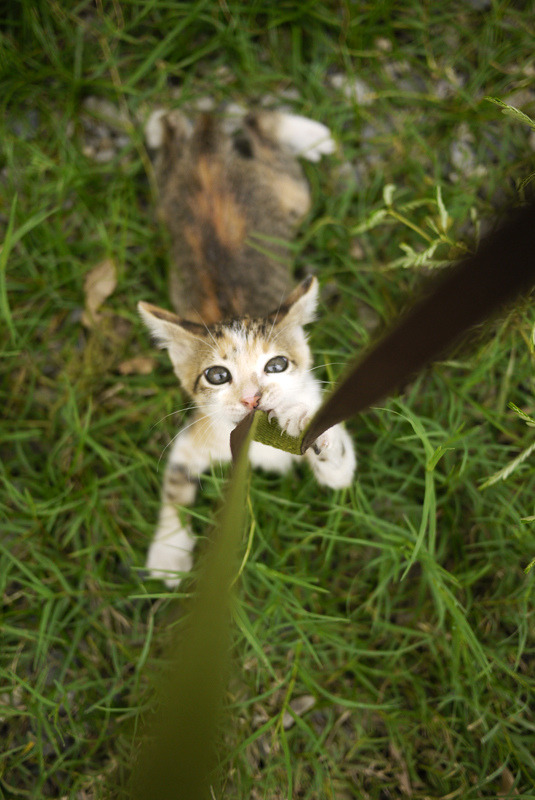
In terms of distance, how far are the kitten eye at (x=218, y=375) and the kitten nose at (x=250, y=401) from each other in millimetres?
155

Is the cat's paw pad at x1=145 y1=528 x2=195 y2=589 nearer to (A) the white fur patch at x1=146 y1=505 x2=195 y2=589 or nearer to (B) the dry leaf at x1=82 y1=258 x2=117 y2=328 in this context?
(A) the white fur patch at x1=146 y1=505 x2=195 y2=589

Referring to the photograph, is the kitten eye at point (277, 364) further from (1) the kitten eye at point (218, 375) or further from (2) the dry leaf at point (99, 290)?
(2) the dry leaf at point (99, 290)

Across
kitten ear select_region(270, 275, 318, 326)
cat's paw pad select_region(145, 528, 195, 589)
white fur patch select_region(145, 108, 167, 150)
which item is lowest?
cat's paw pad select_region(145, 528, 195, 589)

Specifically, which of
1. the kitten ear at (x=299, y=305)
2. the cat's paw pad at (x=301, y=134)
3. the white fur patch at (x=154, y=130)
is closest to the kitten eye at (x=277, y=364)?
the kitten ear at (x=299, y=305)

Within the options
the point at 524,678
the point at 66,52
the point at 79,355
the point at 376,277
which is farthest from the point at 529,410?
the point at 66,52

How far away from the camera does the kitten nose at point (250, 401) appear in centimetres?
142

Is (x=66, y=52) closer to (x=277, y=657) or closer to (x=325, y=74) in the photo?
(x=325, y=74)

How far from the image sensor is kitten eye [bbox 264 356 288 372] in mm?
1549

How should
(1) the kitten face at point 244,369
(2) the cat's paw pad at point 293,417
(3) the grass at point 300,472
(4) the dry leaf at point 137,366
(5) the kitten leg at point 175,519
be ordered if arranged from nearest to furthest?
(2) the cat's paw pad at point 293,417, (1) the kitten face at point 244,369, (3) the grass at point 300,472, (5) the kitten leg at point 175,519, (4) the dry leaf at point 137,366

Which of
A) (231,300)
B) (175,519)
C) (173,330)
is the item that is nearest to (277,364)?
(173,330)

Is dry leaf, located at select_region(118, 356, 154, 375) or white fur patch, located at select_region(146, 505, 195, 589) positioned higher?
dry leaf, located at select_region(118, 356, 154, 375)

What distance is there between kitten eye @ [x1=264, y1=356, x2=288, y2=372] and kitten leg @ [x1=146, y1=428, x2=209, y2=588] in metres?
0.54

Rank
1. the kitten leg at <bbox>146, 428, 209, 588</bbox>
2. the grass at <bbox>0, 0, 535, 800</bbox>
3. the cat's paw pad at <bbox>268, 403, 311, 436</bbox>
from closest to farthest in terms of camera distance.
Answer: the cat's paw pad at <bbox>268, 403, 311, 436</bbox>, the grass at <bbox>0, 0, 535, 800</bbox>, the kitten leg at <bbox>146, 428, 209, 588</bbox>

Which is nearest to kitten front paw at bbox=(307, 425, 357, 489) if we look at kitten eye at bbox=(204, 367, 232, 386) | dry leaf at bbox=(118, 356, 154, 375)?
kitten eye at bbox=(204, 367, 232, 386)
